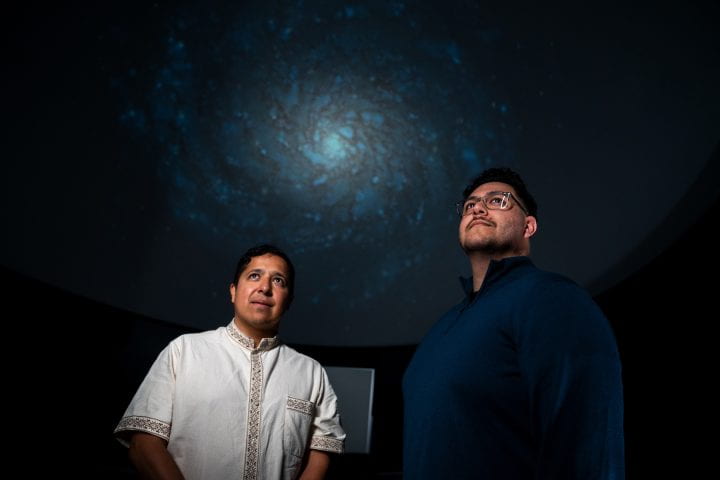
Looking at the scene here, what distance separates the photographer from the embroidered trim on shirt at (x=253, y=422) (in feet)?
5.70

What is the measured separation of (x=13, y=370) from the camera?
4.35 meters

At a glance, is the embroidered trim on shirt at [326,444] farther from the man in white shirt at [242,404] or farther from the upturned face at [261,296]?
the upturned face at [261,296]

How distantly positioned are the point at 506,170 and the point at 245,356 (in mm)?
1302

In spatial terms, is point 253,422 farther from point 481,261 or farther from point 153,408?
point 481,261

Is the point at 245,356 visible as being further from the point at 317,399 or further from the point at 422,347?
the point at 422,347

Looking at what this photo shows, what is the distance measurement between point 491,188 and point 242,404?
49.1 inches

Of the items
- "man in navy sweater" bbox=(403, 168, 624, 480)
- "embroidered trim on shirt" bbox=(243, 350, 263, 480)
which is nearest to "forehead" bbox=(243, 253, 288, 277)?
"embroidered trim on shirt" bbox=(243, 350, 263, 480)

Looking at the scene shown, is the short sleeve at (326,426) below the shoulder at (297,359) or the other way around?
below

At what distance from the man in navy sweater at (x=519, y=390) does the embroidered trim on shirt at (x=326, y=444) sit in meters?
0.58

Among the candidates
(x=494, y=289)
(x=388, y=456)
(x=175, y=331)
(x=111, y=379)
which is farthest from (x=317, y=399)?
(x=175, y=331)

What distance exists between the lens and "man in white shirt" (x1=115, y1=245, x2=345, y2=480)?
169 centimetres

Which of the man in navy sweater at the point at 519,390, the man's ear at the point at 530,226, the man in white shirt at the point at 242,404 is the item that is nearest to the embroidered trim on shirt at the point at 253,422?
the man in white shirt at the point at 242,404

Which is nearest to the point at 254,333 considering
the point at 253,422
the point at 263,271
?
the point at 263,271

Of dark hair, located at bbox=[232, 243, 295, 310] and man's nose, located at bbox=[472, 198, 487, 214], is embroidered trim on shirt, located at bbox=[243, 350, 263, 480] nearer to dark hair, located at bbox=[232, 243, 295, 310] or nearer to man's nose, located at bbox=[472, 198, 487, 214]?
dark hair, located at bbox=[232, 243, 295, 310]
